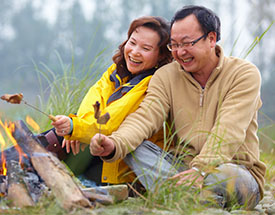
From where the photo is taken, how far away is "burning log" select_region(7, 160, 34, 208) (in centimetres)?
202

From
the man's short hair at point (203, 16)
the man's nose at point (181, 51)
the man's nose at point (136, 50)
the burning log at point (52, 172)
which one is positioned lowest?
the burning log at point (52, 172)

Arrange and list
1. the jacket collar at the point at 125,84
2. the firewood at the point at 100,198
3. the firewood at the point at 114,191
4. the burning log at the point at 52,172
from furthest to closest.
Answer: the jacket collar at the point at 125,84 → the firewood at the point at 114,191 → the firewood at the point at 100,198 → the burning log at the point at 52,172

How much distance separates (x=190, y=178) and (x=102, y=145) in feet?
1.70

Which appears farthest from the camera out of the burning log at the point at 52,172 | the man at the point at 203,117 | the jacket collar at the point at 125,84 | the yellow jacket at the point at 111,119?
the jacket collar at the point at 125,84

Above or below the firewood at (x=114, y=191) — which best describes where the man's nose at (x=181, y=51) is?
above

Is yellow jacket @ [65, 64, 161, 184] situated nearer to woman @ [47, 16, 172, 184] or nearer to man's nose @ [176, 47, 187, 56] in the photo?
woman @ [47, 16, 172, 184]

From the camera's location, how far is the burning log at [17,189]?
202 cm

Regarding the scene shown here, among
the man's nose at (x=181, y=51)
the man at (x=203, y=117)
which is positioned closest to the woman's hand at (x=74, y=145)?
the man at (x=203, y=117)

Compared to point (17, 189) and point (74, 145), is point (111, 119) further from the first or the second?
point (17, 189)

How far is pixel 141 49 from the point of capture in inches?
112

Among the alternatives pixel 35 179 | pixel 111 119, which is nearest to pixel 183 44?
pixel 111 119

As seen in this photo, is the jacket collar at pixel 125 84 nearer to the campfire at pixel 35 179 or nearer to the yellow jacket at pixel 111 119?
the yellow jacket at pixel 111 119

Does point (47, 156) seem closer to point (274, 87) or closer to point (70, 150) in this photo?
point (70, 150)

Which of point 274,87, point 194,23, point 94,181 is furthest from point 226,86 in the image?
point 274,87
